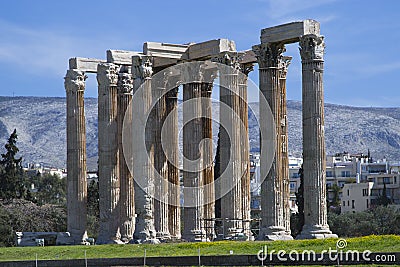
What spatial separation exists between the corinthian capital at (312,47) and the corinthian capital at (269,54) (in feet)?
10.1

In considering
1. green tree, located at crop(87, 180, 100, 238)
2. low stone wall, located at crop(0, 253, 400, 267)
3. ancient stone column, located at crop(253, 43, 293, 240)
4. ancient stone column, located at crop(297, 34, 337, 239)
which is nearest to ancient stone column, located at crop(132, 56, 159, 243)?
ancient stone column, located at crop(253, 43, 293, 240)

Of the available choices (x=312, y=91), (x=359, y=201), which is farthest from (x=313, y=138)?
(x=359, y=201)

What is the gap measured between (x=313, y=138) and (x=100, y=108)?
2050 cm

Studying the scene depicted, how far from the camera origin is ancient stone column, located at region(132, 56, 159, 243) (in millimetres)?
75062

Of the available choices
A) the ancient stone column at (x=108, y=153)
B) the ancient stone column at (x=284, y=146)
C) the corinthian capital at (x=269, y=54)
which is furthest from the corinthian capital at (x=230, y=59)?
the ancient stone column at (x=108, y=153)

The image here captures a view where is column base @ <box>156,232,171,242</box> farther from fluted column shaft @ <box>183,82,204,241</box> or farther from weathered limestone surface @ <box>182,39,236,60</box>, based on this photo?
weathered limestone surface @ <box>182,39,236,60</box>

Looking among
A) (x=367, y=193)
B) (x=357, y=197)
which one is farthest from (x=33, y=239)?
(x=367, y=193)

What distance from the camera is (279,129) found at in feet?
227

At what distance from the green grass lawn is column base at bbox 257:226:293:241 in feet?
13.0

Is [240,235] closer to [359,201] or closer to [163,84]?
[163,84]

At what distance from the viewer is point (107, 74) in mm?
79188

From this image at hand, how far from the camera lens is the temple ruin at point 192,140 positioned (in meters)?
66.0

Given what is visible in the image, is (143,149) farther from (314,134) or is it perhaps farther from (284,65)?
(314,134)

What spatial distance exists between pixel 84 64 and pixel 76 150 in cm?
616
